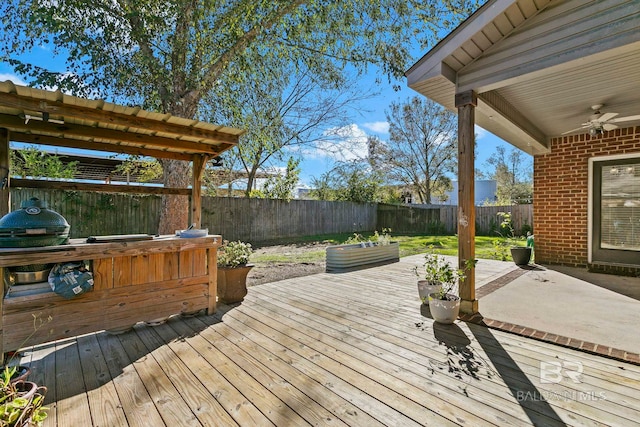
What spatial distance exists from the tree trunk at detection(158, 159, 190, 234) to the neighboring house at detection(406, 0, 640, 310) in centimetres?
421

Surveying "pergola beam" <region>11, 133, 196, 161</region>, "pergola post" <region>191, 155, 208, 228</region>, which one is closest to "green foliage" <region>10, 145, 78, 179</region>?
"pergola beam" <region>11, 133, 196, 161</region>

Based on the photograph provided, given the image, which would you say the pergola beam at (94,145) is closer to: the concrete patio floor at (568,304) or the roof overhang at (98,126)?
the roof overhang at (98,126)

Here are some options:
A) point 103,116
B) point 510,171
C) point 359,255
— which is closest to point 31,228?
point 103,116

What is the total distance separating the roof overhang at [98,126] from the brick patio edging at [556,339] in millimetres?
3248

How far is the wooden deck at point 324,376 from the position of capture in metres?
1.68

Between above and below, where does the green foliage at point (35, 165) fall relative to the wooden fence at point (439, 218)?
above

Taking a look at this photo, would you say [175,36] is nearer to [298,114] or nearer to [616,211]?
[298,114]

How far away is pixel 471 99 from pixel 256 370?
10.7 ft

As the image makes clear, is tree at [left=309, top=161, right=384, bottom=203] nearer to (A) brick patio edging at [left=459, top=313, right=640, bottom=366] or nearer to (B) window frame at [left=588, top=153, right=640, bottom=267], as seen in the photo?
(B) window frame at [left=588, top=153, right=640, bottom=267]

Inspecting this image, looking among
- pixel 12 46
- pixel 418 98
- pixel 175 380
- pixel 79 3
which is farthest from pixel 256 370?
pixel 418 98

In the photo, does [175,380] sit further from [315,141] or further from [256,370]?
[315,141]

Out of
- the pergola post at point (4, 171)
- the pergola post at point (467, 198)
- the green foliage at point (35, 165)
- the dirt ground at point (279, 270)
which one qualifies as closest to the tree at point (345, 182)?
the dirt ground at point (279, 270)

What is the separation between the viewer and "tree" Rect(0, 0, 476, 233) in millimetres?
4863

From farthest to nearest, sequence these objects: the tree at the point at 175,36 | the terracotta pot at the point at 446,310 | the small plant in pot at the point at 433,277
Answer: the tree at the point at 175,36, the small plant in pot at the point at 433,277, the terracotta pot at the point at 446,310
